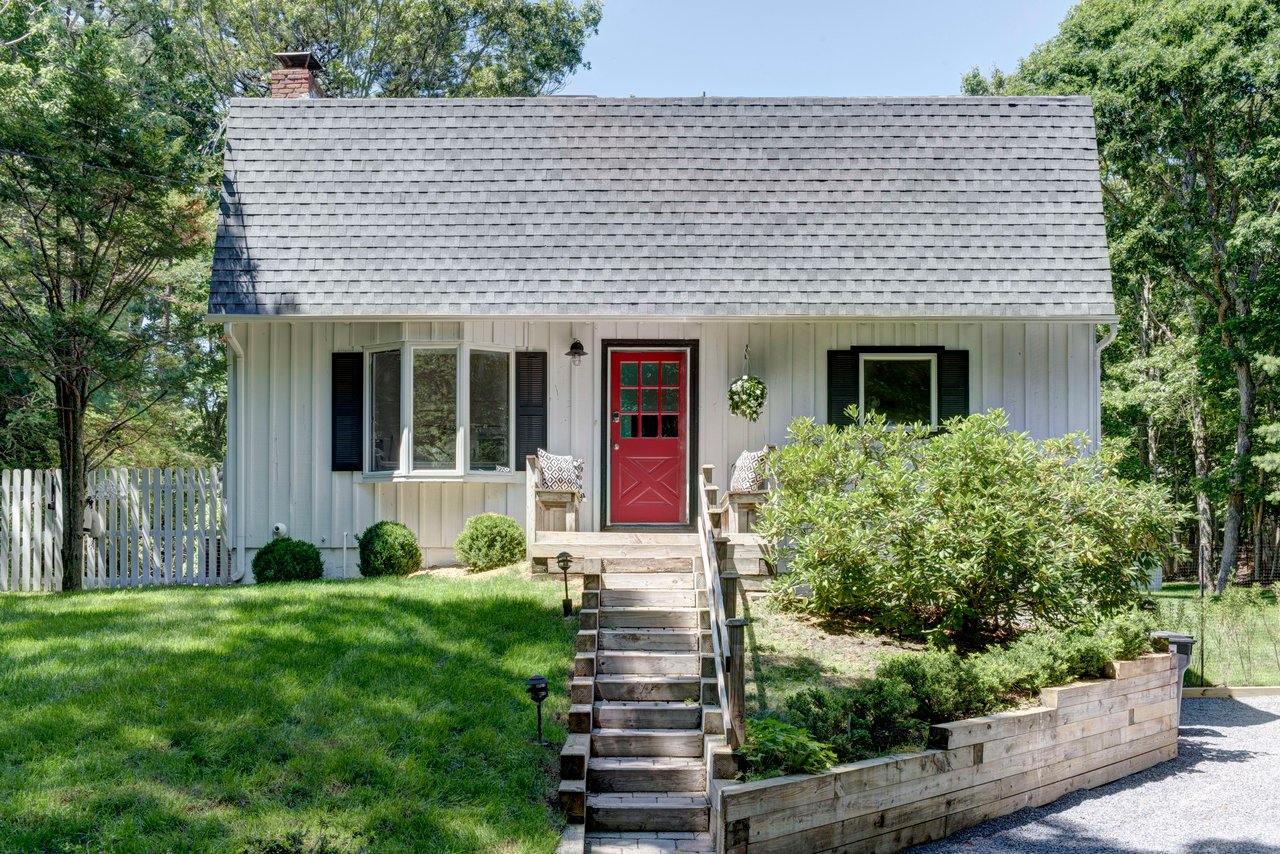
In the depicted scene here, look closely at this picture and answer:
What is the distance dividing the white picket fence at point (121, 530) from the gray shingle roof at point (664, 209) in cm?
270

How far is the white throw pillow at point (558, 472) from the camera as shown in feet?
34.6

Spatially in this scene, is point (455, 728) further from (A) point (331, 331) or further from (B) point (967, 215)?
(B) point (967, 215)

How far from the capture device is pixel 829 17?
19.3 m

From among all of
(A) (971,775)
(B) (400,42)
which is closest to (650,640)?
(A) (971,775)

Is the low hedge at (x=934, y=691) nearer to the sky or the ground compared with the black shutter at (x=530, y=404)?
nearer to the ground

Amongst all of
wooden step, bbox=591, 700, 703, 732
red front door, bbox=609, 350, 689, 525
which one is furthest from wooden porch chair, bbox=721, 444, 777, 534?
wooden step, bbox=591, 700, 703, 732

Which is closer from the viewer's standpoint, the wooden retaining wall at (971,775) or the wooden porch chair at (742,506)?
the wooden retaining wall at (971,775)

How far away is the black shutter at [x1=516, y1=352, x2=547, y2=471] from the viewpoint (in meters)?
11.2

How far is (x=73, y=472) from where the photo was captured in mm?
11750

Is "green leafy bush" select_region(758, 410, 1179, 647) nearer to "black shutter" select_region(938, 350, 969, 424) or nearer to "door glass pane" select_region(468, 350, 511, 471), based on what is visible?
"black shutter" select_region(938, 350, 969, 424)

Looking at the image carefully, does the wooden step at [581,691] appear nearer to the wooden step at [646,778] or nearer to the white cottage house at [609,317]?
the wooden step at [646,778]

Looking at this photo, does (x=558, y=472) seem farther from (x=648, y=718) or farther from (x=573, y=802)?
(x=573, y=802)

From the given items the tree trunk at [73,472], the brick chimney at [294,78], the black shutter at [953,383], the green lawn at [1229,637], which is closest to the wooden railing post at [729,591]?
the green lawn at [1229,637]

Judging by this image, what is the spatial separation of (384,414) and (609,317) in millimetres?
2884
